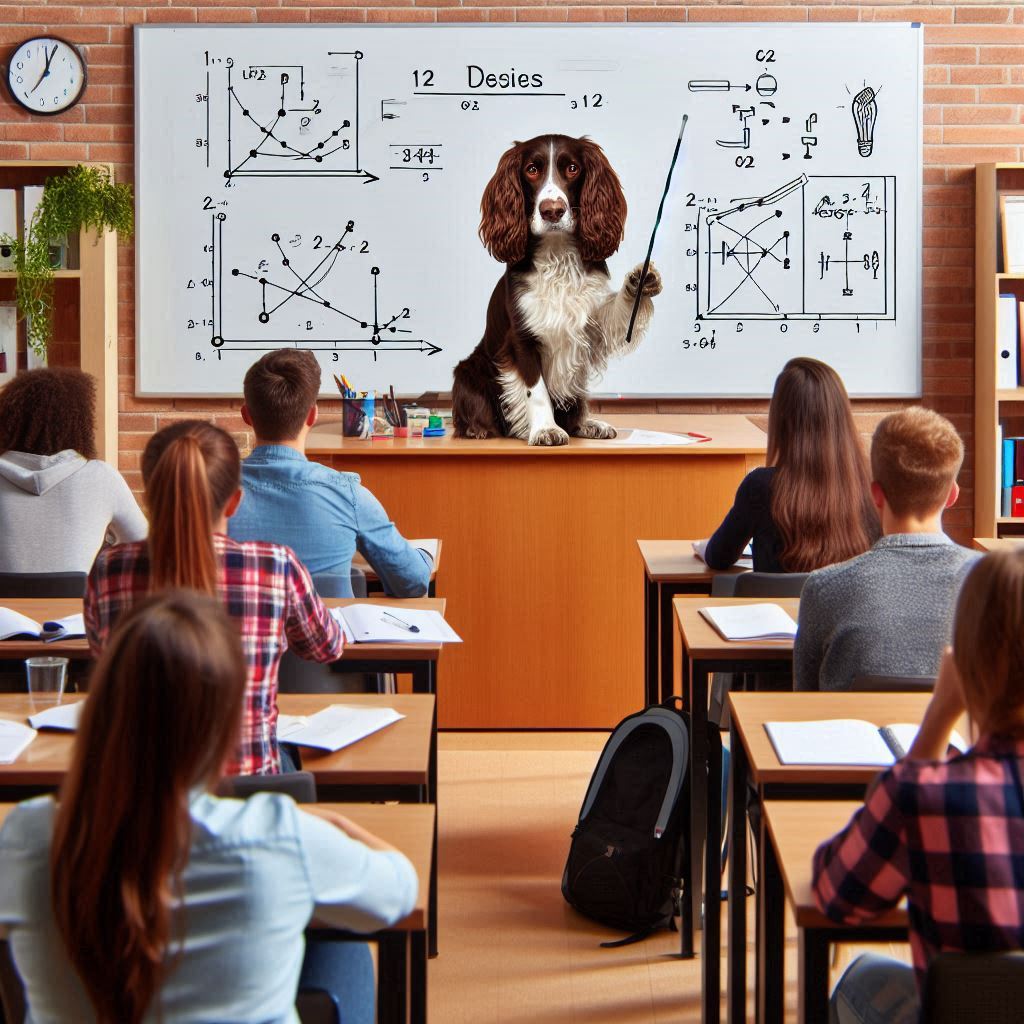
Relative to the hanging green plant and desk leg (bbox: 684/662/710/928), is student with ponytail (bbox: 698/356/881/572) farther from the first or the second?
the hanging green plant

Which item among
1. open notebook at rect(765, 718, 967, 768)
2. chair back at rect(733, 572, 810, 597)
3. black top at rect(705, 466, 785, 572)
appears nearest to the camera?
open notebook at rect(765, 718, 967, 768)

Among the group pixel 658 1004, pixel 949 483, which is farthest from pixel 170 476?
pixel 658 1004

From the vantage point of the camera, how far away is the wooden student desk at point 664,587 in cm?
343

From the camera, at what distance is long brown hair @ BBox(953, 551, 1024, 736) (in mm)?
1365

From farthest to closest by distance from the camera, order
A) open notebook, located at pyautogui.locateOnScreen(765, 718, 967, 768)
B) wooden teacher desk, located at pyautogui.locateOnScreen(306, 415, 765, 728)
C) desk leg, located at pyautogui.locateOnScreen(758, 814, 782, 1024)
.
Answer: wooden teacher desk, located at pyautogui.locateOnScreen(306, 415, 765, 728) < open notebook, located at pyautogui.locateOnScreen(765, 718, 967, 768) < desk leg, located at pyautogui.locateOnScreen(758, 814, 782, 1024)

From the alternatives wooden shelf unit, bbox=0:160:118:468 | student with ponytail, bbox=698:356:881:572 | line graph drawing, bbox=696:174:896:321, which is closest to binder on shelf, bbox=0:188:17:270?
wooden shelf unit, bbox=0:160:118:468

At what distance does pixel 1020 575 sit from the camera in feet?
4.49

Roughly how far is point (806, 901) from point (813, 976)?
0.16 metres

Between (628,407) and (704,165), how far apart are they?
0.97 meters

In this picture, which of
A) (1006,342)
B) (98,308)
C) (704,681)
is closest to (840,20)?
(1006,342)

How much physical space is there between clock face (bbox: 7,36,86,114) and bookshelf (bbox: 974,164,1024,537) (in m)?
3.43

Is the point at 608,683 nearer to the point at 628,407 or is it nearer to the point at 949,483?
the point at 628,407

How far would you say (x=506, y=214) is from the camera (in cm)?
449

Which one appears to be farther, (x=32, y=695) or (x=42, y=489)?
(x=42, y=489)
